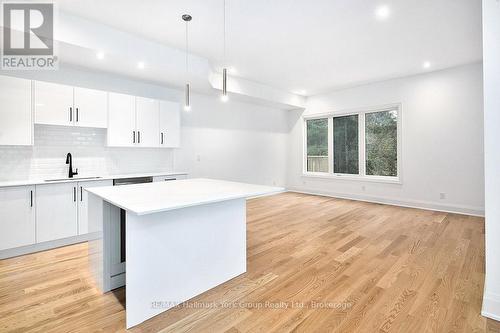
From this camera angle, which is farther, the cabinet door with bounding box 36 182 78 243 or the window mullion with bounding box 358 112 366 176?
the window mullion with bounding box 358 112 366 176

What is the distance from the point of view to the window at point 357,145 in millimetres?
5910

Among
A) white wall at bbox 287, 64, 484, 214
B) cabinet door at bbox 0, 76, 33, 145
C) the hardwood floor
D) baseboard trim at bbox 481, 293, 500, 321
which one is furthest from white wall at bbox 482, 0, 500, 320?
cabinet door at bbox 0, 76, 33, 145

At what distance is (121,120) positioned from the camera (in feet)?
13.3

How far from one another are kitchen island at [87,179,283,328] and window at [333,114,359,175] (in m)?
4.93

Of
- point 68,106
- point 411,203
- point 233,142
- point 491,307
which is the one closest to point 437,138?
point 411,203

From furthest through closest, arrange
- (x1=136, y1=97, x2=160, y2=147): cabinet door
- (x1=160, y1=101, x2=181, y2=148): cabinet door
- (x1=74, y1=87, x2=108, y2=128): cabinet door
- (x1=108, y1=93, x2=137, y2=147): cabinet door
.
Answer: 1. (x1=160, y1=101, x2=181, y2=148): cabinet door
2. (x1=136, y1=97, x2=160, y2=147): cabinet door
3. (x1=108, y1=93, x2=137, y2=147): cabinet door
4. (x1=74, y1=87, x2=108, y2=128): cabinet door

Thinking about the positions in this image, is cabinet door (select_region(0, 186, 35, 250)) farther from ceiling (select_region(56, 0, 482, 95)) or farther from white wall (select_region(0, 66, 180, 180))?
ceiling (select_region(56, 0, 482, 95))

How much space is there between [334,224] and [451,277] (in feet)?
6.20

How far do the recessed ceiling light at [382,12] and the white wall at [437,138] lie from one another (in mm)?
2893

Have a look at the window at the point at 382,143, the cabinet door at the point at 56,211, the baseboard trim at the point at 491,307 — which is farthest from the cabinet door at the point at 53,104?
the window at the point at 382,143

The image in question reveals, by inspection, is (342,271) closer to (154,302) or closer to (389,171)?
(154,302)

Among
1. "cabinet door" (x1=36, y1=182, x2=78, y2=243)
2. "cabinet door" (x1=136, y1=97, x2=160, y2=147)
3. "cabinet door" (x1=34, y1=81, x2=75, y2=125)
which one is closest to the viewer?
"cabinet door" (x1=36, y1=182, x2=78, y2=243)

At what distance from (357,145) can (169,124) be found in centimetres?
462
